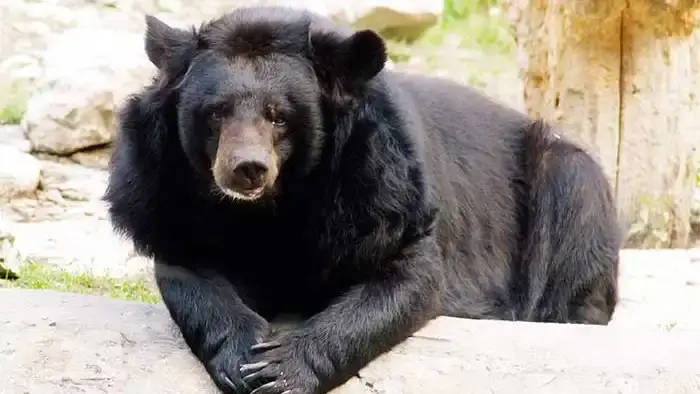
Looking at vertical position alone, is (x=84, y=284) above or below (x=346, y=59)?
below

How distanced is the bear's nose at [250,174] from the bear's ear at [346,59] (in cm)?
46

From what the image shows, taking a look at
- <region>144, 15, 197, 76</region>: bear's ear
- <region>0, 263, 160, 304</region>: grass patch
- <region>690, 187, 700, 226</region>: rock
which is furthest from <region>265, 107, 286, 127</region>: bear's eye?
<region>690, 187, 700, 226</region>: rock

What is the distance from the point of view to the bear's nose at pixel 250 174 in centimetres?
331

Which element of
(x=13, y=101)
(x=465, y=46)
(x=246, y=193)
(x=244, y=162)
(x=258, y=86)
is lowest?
(x=13, y=101)

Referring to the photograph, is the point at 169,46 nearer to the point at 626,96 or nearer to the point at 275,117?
the point at 275,117

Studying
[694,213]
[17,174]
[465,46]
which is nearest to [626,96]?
[694,213]

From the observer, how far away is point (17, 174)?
764 centimetres

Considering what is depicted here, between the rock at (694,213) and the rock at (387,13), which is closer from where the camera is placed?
the rock at (694,213)

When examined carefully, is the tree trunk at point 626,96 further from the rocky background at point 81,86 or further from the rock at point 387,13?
the rock at point 387,13

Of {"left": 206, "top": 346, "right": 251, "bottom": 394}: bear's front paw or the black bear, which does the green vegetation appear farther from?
{"left": 206, "top": 346, "right": 251, "bottom": 394}: bear's front paw

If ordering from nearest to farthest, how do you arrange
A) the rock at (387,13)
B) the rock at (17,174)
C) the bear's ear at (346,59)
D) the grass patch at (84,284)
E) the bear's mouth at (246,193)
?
the bear's mouth at (246,193)
the bear's ear at (346,59)
the grass patch at (84,284)
the rock at (17,174)
the rock at (387,13)

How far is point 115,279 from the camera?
5980 mm

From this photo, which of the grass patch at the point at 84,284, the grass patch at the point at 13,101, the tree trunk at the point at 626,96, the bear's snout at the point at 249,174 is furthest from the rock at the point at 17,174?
the bear's snout at the point at 249,174

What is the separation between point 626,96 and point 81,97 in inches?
162
